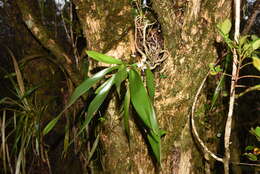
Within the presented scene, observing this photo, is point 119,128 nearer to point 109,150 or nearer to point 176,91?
point 109,150

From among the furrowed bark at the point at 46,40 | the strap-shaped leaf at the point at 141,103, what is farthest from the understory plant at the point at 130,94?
the furrowed bark at the point at 46,40

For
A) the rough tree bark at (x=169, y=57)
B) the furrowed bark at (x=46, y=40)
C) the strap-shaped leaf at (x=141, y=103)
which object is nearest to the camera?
the strap-shaped leaf at (x=141, y=103)

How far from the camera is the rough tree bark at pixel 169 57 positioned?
55 centimetres

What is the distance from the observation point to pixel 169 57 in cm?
55

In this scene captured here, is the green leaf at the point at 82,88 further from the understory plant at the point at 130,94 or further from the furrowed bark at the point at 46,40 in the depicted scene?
the furrowed bark at the point at 46,40

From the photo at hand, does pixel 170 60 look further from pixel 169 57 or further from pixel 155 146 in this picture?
pixel 155 146

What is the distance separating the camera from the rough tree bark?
21.7 inches

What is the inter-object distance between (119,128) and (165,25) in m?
0.28

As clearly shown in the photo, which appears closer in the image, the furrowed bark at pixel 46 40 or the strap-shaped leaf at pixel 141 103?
the strap-shaped leaf at pixel 141 103

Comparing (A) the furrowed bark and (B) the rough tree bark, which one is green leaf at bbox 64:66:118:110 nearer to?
(B) the rough tree bark

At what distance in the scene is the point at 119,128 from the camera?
1.94 feet

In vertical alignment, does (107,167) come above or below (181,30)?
below

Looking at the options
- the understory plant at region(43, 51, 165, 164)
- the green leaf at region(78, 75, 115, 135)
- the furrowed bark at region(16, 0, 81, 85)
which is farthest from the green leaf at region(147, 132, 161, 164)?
the furrowed bark at region(16, 0, 81, 85)

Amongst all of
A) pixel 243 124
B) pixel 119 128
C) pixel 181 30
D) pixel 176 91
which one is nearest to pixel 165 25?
pixel 181 30
